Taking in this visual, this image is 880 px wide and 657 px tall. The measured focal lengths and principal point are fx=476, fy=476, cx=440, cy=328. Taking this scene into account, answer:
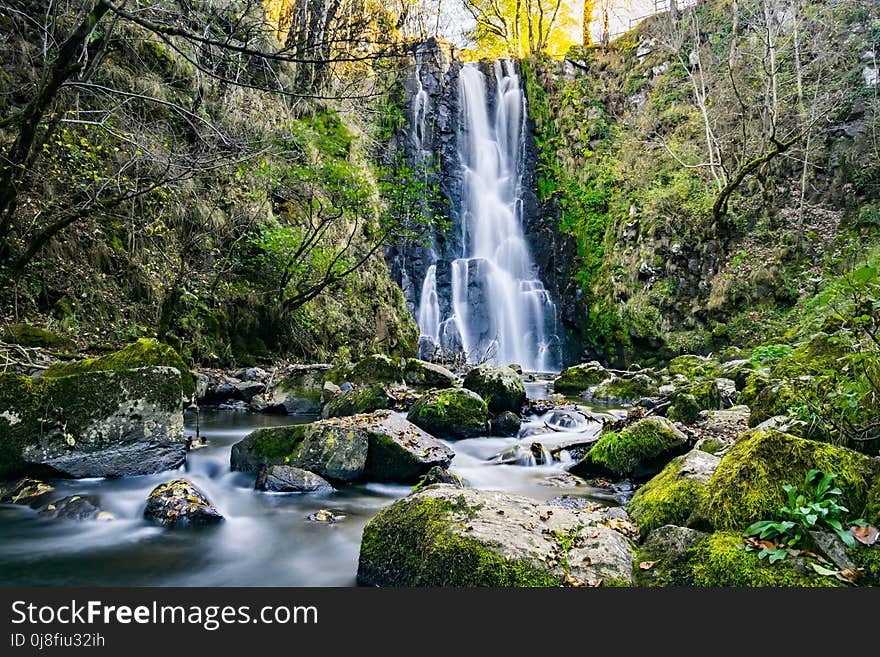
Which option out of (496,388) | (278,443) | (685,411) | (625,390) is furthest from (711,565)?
(625,390)

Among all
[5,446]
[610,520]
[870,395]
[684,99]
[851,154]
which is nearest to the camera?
[870,395]

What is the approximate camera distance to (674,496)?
117 inches

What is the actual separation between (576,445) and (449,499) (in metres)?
3.75

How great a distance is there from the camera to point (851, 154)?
13867 millimetres

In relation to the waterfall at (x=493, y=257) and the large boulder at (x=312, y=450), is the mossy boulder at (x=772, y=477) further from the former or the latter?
the waterfall at (x=493, y=257)

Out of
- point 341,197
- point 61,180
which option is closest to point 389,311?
point 341,197

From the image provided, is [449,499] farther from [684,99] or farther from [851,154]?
[684,99]

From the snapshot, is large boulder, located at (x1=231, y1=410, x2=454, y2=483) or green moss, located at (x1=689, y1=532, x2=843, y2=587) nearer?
green moss, located at (x1=689, y1=532, x2=843, y2=587)

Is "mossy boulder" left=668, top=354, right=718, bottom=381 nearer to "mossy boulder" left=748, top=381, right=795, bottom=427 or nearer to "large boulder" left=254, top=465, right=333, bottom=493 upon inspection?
"mossy boulder" left=748, top=381, right=795, bottom=427

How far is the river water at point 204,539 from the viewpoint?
3184 millimetres

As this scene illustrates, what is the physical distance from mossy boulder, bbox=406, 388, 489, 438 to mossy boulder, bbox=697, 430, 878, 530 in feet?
14.1

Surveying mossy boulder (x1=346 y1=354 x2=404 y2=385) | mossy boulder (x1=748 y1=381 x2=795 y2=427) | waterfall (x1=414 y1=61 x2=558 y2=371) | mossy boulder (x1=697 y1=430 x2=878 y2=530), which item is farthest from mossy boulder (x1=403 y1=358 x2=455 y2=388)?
mossy boulder (x1=697 y1=430 x2=878 y2=530)

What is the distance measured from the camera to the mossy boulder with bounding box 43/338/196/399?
454cm

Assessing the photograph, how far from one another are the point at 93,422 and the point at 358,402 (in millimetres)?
3483
